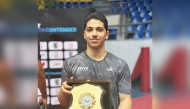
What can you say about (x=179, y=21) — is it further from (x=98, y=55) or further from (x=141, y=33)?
(x=141, y=33)

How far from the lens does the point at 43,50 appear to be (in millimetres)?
2127

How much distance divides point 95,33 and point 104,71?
15 cm

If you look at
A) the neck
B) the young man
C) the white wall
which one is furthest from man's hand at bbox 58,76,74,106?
the white wall

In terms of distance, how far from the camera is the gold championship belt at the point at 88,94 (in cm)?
84

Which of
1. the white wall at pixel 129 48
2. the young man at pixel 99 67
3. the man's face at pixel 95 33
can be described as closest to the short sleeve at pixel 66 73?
the young man at pixel 99 67

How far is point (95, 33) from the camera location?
0.90 m

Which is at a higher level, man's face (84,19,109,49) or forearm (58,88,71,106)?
man's face (84,19,109,49)

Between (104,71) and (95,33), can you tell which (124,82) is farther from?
(95,33)

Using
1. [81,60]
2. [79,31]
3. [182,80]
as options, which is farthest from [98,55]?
[79,31]

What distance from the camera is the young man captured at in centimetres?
92

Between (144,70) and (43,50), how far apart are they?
105 inches

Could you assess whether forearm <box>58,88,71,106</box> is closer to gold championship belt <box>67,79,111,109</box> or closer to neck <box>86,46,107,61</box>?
gold championship belt <box>67,79,111,109</box>

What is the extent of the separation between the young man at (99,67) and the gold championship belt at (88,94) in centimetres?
6

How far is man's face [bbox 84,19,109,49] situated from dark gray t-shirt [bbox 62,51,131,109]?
0.08 m
